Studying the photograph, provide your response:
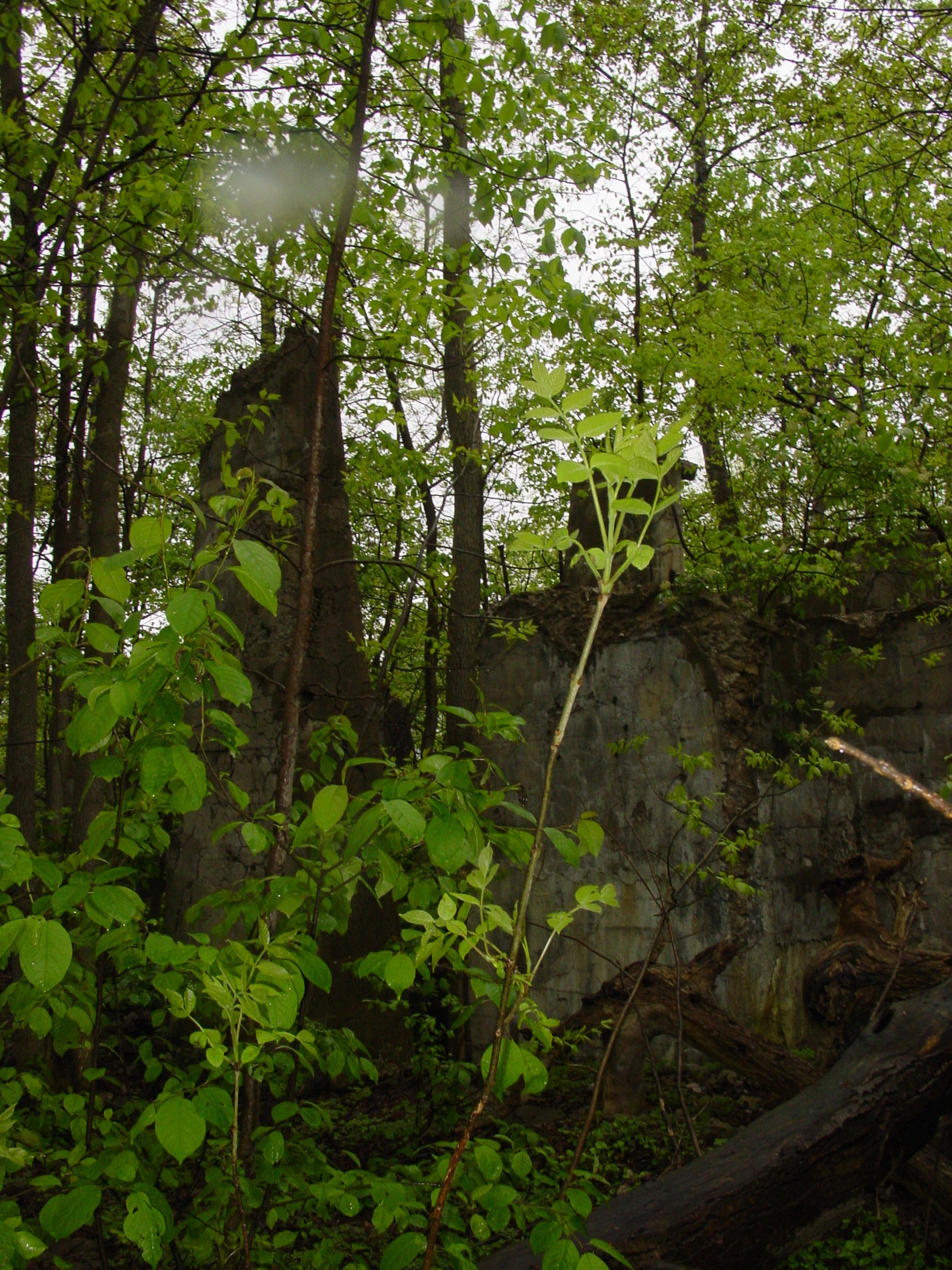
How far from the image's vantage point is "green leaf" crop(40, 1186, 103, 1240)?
5.41ft

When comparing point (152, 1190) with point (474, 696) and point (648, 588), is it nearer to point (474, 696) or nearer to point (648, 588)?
point (648, 588)

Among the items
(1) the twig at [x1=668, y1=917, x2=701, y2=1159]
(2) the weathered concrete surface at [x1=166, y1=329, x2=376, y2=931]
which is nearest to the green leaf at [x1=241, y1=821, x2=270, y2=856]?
(1) the twig at [x1=668, y1=917, x2=701, y2=1159]

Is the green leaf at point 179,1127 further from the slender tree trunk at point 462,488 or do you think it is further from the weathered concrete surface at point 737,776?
the slender tree trunk at point 462,488

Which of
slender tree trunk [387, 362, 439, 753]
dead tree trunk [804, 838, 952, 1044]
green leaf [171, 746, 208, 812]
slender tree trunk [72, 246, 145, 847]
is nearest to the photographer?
green leaf [171, 746, 208, 812]

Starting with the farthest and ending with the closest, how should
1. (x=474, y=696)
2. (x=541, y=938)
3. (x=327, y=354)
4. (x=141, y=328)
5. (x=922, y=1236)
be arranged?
(x=141, y=328), (x=474, y=696), (x=541, y=938), (x=922, y=1236), (x=327, y=354)

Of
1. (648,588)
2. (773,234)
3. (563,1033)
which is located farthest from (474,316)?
(773,234)

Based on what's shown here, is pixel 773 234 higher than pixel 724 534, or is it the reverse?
pixel 773 234

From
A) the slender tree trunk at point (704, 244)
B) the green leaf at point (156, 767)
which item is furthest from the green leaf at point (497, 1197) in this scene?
the slender tree trunk at point (704, 244)

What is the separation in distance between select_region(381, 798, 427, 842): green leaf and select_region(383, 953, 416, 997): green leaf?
0.23 meters

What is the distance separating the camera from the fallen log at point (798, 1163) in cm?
285

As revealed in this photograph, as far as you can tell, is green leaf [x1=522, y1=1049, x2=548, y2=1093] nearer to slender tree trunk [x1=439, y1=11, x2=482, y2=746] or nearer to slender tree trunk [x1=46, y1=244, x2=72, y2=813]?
slender tree trunk [x1=46, y1=244, x2=72, y2=813]

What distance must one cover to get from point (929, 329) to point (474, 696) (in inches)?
167

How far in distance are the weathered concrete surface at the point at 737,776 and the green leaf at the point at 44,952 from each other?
436cm

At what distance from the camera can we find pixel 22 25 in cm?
418
